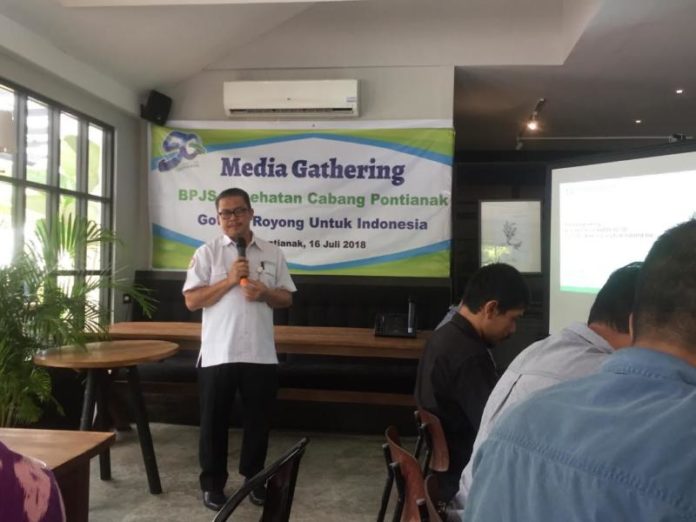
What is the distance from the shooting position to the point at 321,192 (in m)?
4.82

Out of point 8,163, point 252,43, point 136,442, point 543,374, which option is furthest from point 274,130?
point 543,374

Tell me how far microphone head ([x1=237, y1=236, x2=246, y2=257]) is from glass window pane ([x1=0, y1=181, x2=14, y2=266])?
1484 millimetres

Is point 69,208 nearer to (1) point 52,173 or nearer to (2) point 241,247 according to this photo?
(1) point 52,173

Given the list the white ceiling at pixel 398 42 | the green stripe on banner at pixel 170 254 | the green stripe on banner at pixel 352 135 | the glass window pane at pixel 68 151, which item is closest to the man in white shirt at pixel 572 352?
the white ceiling at pixel 398 42

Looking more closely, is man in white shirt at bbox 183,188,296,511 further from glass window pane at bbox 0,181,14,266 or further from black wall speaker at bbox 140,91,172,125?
black wall speaker at bbox 140,91,172,125

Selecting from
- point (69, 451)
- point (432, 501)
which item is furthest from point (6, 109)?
point (432, 501)

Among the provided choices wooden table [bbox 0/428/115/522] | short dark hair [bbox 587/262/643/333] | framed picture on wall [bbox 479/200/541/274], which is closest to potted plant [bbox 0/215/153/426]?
wooden table [bbox 0/428/115/522]

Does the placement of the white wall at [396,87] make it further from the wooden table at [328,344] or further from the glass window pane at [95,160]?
the wooden table at [328,344]

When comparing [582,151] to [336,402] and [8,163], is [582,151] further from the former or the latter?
[8,163]

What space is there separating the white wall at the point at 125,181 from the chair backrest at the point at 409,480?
323 centimetres

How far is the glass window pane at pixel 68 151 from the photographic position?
13.5 feet

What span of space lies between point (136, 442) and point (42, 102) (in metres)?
2.34

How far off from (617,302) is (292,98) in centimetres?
372

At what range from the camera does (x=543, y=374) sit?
1.28 meters
